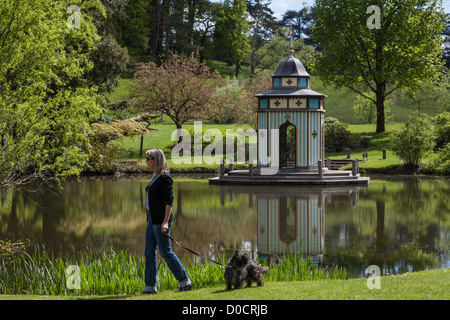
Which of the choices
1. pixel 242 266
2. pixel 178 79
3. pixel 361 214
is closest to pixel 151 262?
pixel 242 266

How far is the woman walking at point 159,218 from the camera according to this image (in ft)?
24.2

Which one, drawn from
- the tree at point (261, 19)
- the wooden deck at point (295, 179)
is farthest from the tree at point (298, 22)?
the wooden deck at point (295, 179)

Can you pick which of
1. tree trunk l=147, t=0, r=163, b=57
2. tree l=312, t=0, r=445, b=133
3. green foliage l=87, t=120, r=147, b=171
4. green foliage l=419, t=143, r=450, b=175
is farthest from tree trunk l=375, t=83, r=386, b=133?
tree trunk l=147, t=0, r=163, b=57

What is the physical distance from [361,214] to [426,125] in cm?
1803

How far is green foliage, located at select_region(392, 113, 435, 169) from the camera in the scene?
31.8 meters

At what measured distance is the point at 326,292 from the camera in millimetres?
7027

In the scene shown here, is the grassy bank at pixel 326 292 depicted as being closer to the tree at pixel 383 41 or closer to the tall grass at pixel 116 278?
the tall grass at pixel 116 278

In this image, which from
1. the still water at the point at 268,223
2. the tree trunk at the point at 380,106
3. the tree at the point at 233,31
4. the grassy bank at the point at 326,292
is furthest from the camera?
the tree at the point at 233,31

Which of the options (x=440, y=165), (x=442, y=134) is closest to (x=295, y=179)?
(x=440, y=165)

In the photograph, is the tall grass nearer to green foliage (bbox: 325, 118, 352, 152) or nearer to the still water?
the still water

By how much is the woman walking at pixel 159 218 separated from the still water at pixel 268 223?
179cm

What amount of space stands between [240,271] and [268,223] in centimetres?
778

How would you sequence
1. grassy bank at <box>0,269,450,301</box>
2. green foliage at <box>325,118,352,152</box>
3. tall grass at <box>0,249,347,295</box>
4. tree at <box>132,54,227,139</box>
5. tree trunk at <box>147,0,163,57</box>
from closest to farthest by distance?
1. grassy bank at <box>0,269,450,301</box>
2. tall grass at <box>0,249,347,295</box>
3. tree at <box>132,54,227,139</box>
4. green foliage at <box>325,118,352,152</box>
5. tree trunk at <box>147,0,163,57</box>

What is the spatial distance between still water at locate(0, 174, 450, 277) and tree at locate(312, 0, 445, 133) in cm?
1890
